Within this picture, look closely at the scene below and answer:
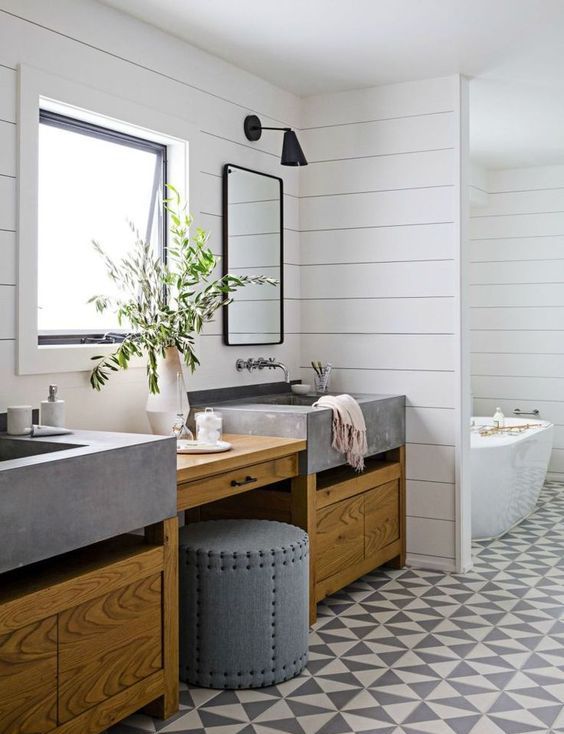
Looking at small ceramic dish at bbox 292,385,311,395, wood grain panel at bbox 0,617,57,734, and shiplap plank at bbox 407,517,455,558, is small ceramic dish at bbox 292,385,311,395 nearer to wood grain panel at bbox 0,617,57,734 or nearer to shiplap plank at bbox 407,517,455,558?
shiplap plank at bbox 407,517,455,558

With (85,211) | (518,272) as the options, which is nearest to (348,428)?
(85,211)

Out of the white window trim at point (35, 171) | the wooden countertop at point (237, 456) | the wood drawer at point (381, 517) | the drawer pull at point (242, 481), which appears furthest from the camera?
the wood drawer at point (381, 517)

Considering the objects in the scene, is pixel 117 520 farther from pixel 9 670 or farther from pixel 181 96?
pixel 181 96

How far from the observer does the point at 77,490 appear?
2.32m

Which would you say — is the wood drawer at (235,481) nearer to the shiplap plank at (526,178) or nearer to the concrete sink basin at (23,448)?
the concrete sink basin at (23,448)

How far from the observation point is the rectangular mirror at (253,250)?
4.19m

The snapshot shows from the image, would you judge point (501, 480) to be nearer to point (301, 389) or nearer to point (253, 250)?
point (301, 389)

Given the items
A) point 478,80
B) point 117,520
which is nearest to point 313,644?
point 117,520

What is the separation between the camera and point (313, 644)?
3391 millimetres

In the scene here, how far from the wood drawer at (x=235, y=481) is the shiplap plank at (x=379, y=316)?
1297mm

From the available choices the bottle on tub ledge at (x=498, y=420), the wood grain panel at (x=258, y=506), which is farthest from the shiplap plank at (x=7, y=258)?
the bottle on tub ledge at (x=498, y=420)

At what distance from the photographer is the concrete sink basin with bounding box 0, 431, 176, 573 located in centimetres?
214

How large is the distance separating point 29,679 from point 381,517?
7.80ft

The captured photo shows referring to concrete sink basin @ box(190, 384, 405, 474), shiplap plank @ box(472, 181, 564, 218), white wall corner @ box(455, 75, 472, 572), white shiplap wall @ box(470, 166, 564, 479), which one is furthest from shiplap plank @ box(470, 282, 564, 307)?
concrete sink basin @ box(190, 384, 405, 474)
